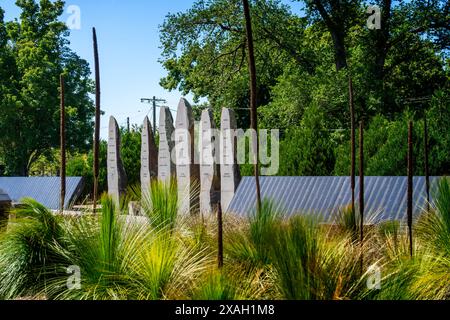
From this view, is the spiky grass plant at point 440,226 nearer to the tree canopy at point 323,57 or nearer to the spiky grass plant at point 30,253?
the spiky grass plant at point 30,253

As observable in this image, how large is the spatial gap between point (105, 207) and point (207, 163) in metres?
6.12

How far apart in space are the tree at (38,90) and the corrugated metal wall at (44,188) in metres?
13.2

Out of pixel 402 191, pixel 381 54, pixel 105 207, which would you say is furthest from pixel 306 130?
pixel 105 207

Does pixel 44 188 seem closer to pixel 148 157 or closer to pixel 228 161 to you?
pixel 148 157

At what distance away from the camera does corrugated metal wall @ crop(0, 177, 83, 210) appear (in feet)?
46.2

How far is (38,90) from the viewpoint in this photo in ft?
97.5

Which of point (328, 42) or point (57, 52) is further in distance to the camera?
point (57, 52)

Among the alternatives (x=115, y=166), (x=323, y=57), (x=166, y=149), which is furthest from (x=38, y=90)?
(x=166, y=149)

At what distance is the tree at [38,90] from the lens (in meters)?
29.8

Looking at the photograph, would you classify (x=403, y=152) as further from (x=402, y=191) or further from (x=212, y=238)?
(x=212, y=238)

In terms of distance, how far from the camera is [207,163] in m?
11.9

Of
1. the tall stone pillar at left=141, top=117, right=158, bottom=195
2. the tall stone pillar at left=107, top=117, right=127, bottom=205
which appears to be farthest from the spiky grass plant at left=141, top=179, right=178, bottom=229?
the tall stone pillar at left=107, top=117, right=127, bottom=205

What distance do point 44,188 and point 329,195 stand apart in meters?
7.95

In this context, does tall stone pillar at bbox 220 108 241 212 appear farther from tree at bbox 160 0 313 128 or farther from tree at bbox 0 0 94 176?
tree at bbox 0 0 94 176
